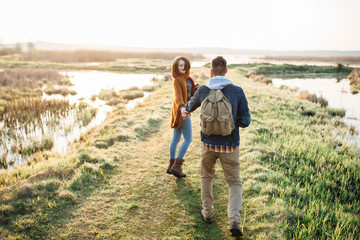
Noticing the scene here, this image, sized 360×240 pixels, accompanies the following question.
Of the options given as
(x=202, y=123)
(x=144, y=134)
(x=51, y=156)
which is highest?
(x=202, y=123)

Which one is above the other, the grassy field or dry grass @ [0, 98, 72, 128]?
dry grass @ [0, 98, 72, 128]

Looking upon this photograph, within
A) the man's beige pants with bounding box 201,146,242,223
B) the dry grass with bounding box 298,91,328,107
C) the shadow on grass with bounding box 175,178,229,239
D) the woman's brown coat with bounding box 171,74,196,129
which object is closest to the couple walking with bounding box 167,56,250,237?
Result: the man's beige pants with bounding box 201,146,242,223

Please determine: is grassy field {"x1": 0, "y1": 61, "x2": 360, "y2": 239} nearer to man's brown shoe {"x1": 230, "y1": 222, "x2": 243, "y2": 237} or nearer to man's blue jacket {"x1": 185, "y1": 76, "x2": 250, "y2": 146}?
man's brown shoe {"x1": 230, "y1": 222, "x2": 243, "y2": 237}

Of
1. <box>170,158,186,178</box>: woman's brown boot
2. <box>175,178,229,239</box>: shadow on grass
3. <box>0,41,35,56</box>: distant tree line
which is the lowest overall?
<box>175,178,229,239</box>: shadow on grass

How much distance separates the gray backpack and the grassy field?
1683mm

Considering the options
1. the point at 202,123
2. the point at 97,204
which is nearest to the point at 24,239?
the point at 97,204

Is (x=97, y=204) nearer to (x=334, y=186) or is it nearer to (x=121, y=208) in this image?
(x=121, y=208)

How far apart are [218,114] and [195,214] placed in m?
1.97

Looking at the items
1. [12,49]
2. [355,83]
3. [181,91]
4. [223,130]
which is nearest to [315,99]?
[355,83]

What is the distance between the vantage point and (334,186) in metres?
4.75

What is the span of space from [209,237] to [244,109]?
6.48 feet

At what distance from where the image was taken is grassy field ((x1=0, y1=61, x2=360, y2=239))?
3344 mm

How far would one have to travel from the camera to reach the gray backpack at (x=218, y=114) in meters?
2.72

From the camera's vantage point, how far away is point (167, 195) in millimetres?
4258
